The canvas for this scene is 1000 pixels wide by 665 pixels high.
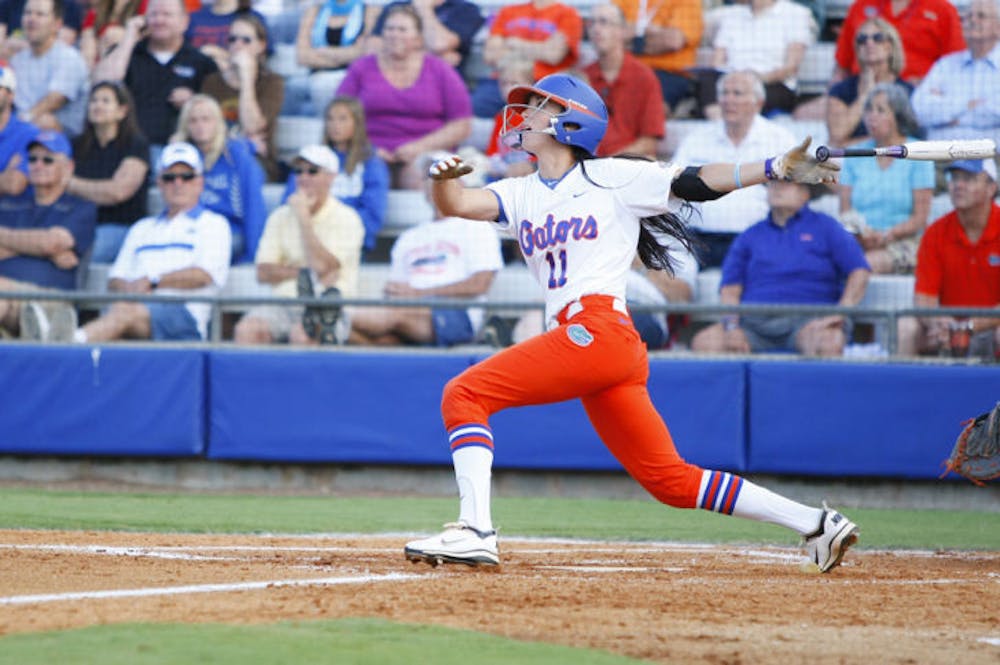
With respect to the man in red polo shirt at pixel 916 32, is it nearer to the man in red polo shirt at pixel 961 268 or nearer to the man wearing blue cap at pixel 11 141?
the man in red polo shirt at pixel 961 268

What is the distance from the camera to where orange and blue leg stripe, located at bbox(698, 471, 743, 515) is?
6.00 m

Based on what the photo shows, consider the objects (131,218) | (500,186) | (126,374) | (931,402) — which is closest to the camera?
(500,186)

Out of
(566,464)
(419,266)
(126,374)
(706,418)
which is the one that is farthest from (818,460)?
(126,374)

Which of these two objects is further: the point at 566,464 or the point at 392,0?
the point at 392,0

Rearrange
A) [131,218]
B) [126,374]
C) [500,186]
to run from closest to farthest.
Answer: [500,186] → [126,374] → [131,218]

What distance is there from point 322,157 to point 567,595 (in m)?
7.39

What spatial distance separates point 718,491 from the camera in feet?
19.7

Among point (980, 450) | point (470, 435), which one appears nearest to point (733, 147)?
point (980, 450)

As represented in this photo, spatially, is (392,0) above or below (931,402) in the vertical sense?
above

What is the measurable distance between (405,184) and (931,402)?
4.51 meters

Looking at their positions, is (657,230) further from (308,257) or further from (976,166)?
(308,257)

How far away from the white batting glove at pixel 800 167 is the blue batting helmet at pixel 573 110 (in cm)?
81

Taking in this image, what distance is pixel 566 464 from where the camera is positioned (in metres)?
11.0

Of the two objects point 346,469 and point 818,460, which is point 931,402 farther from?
point 346,469
